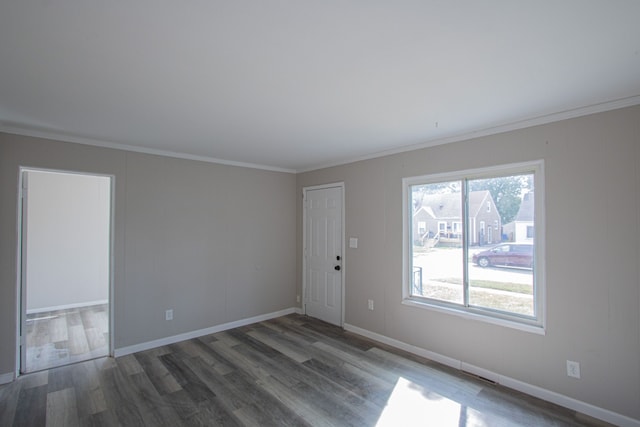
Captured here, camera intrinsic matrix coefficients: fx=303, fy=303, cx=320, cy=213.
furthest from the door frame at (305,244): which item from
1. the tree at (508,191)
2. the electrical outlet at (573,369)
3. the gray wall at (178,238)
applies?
the electrical outlet at (573,369)

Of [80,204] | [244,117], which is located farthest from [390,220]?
[80,204]

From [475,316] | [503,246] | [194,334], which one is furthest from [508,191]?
[194,334]

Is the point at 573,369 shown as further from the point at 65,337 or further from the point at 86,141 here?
the point at 65,337

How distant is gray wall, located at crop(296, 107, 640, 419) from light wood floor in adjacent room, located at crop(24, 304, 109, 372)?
→ 4.13 metres

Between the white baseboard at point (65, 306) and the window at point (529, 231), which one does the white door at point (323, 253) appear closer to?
the window at point (529, 231)

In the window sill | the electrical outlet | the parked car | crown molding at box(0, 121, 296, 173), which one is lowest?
the electrical outlet

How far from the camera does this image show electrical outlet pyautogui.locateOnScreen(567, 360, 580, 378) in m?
2.47

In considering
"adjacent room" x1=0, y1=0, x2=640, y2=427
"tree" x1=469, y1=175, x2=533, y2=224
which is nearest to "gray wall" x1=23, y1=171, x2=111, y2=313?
"adjacent room" x1=0, y1=0, x2=640, y2=427

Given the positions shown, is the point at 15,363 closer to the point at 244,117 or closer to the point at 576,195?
the point at 244,117

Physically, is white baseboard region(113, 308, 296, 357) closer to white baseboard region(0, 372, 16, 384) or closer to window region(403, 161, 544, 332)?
white baseboard region(0, 372, 16, 384)

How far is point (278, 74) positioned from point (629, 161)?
2.64 meters

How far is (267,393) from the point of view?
9.04 ft

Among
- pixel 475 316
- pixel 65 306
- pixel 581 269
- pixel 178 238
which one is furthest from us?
pixel 65 306

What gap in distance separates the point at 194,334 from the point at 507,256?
3.90m
